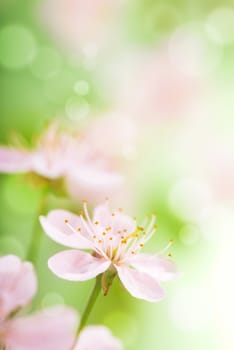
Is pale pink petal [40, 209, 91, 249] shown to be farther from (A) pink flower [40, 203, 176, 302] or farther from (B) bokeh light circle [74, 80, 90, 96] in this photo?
(B) bokeh light circle [74, 80, 90, 96]

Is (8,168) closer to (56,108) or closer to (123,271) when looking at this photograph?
(123,271)

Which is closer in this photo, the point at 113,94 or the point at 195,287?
the point at 195,287

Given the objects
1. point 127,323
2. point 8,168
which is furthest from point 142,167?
point 8,168

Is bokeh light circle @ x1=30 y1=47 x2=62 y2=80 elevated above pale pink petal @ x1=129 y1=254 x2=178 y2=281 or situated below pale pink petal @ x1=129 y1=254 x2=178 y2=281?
below

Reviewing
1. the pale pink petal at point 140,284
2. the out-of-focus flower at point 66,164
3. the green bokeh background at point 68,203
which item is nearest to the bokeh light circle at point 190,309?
the green bokeh background at point 68,203

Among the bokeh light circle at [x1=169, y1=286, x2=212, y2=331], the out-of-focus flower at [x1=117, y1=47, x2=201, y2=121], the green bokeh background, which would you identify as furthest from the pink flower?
the out-of-focus flower at [x1=117, y1=47, x2=201, y2=121]

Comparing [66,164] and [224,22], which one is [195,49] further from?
[66,164]

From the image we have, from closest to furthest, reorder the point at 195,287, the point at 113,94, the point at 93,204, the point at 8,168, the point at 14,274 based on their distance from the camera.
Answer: the point at 14,274 < the point at 8,168 < the point at 93,204 < the point at 195,287 < the point at 113,94

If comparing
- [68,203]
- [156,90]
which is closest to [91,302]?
[68,203]
